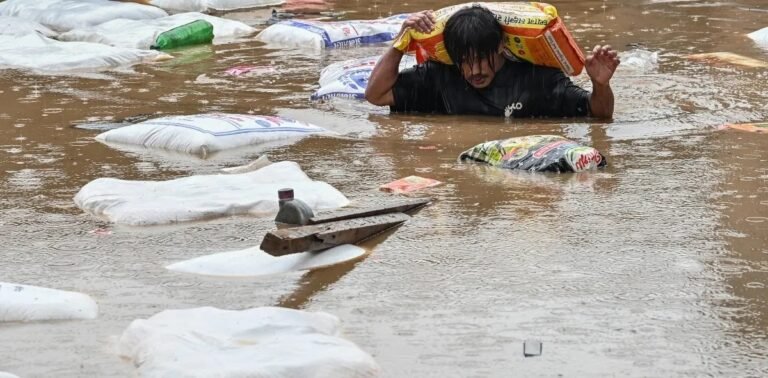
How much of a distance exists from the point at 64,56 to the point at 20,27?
1380 mm

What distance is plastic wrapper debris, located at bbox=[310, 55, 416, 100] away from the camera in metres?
6.72

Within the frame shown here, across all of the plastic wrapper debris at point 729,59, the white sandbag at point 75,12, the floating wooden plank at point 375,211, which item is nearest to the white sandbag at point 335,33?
the white sandbag at point 75,12

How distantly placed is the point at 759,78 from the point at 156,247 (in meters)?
4.22

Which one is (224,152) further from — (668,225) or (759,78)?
(759,78)

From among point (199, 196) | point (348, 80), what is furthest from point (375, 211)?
point (348, 80)

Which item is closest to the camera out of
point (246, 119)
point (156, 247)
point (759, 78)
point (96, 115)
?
point (156, 247)

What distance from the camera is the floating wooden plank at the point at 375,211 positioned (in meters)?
4.06

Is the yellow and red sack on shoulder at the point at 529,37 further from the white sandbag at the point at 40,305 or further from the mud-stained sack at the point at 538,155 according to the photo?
the white sandbag at the point at 40,305

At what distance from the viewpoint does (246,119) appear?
5.65 meters

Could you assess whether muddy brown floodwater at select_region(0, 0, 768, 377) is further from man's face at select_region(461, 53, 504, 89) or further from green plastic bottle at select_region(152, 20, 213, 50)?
green plastic bottle at select_region(152, 20, 213, 50)

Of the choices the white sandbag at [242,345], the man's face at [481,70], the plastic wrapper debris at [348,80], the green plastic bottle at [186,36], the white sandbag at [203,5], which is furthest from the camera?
the white sandbag at [203,5]

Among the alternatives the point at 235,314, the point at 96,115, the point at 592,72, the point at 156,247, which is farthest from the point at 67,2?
the point at 235,314

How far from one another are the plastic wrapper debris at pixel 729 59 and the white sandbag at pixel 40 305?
5116mm

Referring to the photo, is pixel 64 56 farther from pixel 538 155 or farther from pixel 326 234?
pixel 326 234
